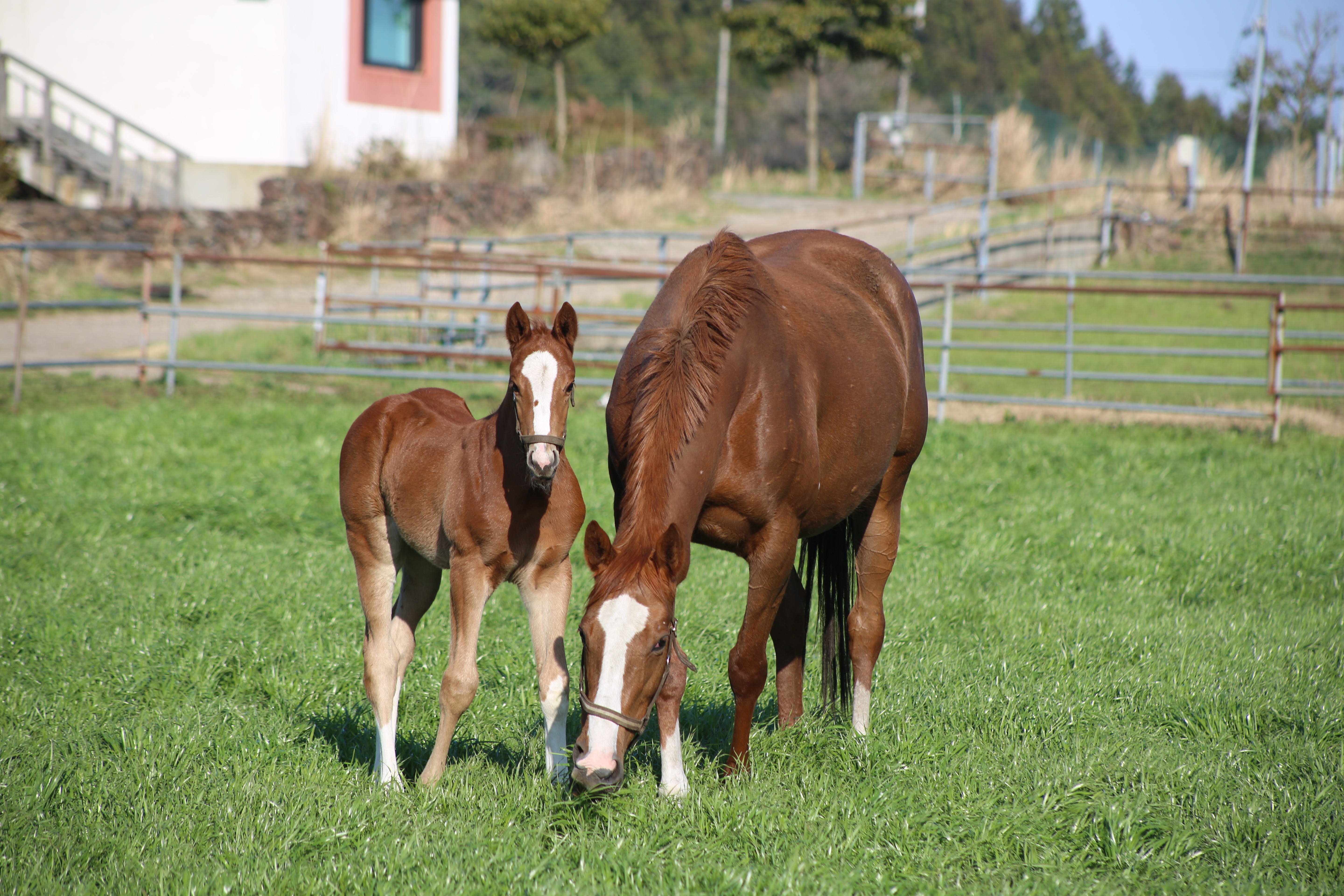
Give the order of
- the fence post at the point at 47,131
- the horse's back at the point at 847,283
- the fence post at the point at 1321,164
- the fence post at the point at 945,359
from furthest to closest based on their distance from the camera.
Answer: the fence post at the point at 1321,164
the fence post at the point at 47,131
the fence post at the point at 945,359
the horse's back at the point at 847,283

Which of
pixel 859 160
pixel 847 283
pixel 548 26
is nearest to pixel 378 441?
pixel 847 283

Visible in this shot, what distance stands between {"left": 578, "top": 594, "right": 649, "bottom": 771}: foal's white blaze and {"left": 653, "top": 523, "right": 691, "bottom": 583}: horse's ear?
148mm

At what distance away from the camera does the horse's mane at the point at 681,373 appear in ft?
10.2

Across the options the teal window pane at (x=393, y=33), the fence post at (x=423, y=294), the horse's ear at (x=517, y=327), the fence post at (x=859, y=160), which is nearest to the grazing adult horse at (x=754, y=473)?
the horse's ear at (x=517, y=327)

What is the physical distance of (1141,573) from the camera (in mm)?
6031

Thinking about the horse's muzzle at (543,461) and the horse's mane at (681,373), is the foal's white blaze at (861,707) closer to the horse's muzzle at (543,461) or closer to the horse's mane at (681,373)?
the horse's mane at (681,373)

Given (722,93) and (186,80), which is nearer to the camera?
(186,80)

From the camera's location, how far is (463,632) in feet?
10.8

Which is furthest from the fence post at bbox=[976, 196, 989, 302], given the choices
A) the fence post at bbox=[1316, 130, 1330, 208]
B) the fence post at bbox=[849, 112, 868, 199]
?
the fence post at bbox=[849, 112, 868, 199]

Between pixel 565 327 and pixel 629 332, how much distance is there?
9.23 metres

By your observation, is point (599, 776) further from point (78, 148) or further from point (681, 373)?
point (78, 148)

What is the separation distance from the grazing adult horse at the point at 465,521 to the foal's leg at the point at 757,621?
1.83 feet

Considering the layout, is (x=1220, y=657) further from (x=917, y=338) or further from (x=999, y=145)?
(x=999, y=145)

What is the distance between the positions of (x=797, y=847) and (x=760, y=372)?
1.43 m
